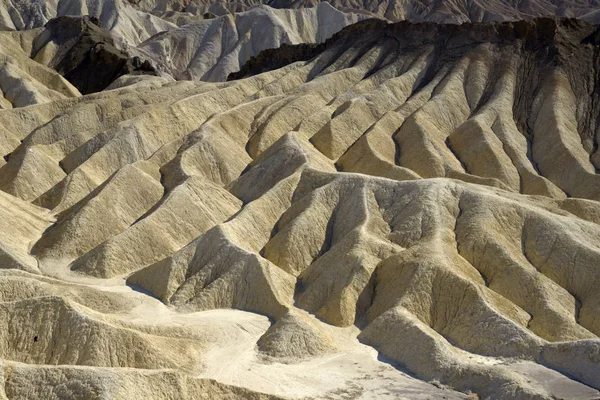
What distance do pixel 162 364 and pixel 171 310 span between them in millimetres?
10760

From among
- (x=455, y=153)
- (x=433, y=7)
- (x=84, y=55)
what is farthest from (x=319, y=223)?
(x=433, y=7)

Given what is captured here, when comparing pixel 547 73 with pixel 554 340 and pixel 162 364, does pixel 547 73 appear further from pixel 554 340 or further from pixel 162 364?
pixel 162 364

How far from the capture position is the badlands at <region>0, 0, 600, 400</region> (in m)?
33.3

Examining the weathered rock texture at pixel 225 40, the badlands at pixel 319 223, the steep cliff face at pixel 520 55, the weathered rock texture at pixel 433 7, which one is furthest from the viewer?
the weathered rock texture at pixel 433 7

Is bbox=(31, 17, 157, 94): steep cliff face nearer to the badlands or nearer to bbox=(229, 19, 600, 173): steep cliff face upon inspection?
the badlands

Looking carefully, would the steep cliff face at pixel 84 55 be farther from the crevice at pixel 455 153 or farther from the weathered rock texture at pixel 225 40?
the crevice at pixel 455 153

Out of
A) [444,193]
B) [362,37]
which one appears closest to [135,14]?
[362,37]

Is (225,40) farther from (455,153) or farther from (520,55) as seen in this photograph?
(455,153)

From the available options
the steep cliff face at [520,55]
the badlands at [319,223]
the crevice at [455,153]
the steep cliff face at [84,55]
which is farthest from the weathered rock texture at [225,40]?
the crevice at [455,153]

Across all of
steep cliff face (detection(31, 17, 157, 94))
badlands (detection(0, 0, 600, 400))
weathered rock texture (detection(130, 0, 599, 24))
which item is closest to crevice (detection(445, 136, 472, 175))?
badlands (detection(0, 0, 600, 400))

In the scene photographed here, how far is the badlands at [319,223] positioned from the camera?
33.3 m

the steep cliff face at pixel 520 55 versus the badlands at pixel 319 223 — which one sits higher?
the steep cliff face at pixel 520 55

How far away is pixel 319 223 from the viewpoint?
5009 cm

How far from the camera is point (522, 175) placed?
6675cm
